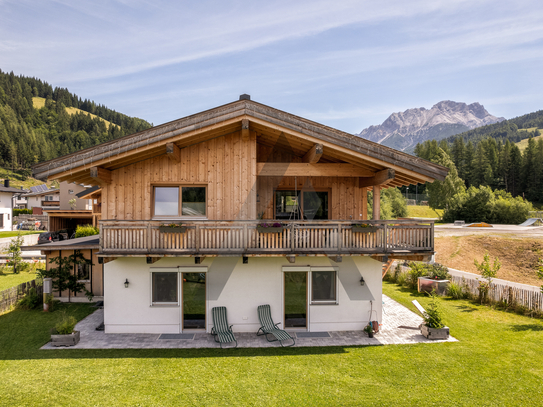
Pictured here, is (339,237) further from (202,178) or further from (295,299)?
(202,178)

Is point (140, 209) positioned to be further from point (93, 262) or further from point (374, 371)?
point (374, 371)

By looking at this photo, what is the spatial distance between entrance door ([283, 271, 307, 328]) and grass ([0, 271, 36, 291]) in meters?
15.6

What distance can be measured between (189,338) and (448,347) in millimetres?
8099

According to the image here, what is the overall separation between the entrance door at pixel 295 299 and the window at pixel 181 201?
3822 mm

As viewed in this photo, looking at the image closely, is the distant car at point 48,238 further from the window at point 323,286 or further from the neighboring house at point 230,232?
the window at point 323,286

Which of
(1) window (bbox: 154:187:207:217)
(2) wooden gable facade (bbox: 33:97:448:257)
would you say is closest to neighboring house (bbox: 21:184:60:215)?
(2) wooden gable facade (bbox: 33:97:448:257)

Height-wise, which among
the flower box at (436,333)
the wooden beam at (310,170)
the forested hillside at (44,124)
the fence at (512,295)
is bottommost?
the flower box at (436,333)

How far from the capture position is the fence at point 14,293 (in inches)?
500

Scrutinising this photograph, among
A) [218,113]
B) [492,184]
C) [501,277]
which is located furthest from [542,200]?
[218,113]

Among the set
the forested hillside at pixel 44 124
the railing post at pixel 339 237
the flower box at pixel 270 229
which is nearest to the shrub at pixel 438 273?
the railing post at pixel 339 237

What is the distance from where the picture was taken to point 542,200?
73.1 metres

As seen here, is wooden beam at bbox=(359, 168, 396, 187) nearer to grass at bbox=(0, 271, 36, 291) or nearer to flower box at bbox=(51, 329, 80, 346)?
flower box at bbox=(51, 329, 80, 346)

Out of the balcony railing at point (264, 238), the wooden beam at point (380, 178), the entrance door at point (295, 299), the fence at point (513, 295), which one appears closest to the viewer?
the balcony railing at point (264, 238)

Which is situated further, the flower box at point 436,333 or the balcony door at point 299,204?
the balcony door at point 299,204
